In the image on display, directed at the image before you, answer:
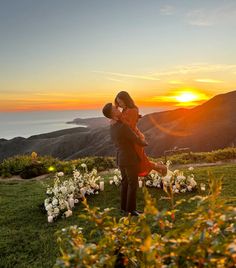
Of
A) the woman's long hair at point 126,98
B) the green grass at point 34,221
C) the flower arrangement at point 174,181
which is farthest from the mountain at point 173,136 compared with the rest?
the woman's long hair at point 126,98

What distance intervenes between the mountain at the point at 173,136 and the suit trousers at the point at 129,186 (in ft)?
172

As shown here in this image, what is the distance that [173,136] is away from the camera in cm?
10725

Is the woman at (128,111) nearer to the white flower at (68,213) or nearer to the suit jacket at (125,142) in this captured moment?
the suit jacket at (125,142)

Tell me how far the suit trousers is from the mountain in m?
52.5

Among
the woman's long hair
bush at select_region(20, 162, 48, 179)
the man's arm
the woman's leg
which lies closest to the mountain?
bush at select_region(20, 162, 48, 179)

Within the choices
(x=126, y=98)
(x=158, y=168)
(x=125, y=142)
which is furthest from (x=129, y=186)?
(x=126, y=98)

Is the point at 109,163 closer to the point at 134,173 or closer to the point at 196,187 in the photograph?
the point at 196,187

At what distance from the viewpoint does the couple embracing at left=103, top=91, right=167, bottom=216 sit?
26.5ft

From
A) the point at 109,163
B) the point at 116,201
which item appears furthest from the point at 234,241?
the point at 109,163

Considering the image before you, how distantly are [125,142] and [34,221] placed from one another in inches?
121

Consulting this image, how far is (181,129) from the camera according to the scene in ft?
364

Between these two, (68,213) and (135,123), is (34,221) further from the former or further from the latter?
(135,123)

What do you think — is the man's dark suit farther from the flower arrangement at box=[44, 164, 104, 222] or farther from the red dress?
the flower arrangement at box=[44, 164, 104, 222]

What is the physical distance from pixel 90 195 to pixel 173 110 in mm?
142260
